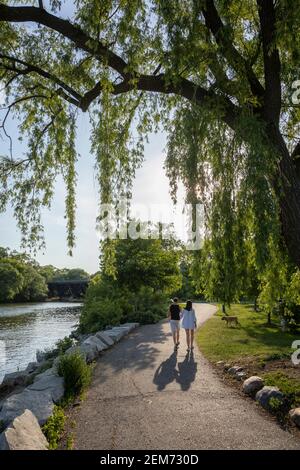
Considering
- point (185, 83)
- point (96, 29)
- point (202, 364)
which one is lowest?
point (202, 364)

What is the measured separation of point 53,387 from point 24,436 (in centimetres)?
291

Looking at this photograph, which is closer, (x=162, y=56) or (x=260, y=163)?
(x=260, y=163)

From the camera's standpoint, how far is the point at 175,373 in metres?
10.1

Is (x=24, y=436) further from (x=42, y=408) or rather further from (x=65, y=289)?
(x=65, y=289)

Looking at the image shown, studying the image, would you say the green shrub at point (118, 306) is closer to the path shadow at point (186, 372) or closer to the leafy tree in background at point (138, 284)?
the leafy tree in background at point (138, 284)

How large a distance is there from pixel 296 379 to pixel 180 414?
10.3 feet

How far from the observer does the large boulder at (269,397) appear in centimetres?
699

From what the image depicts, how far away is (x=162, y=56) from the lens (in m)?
6.68

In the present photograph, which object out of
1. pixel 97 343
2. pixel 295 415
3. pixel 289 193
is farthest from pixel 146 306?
pixel 289 193

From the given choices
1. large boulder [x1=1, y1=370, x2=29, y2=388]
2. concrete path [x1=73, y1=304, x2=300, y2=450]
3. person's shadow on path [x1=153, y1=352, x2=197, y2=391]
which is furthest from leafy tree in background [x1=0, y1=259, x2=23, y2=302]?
concrete path [x1=73, y1=304, x2=300, y2=450]

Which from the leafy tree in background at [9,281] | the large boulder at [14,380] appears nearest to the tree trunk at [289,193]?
the large boulder at [14,380]
